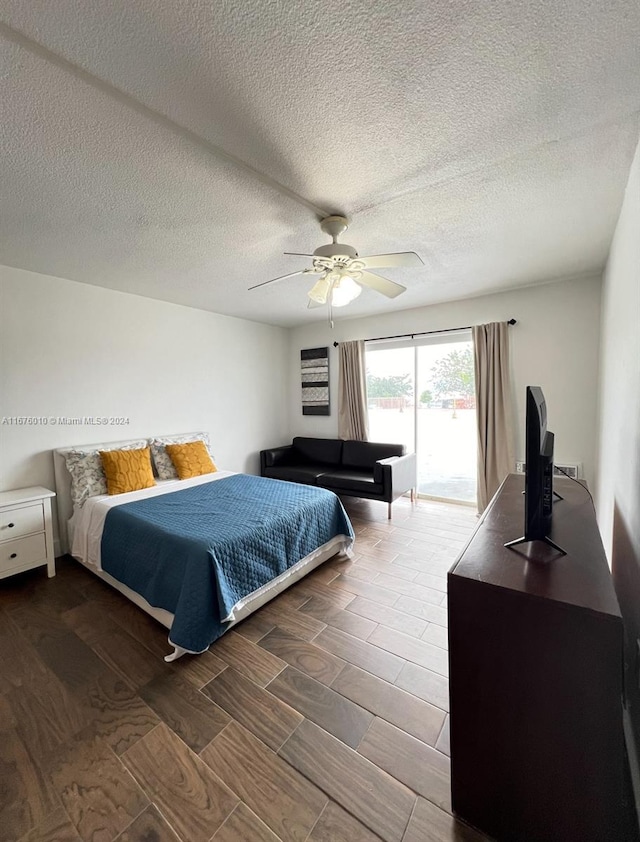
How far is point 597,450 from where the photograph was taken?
3090 millimetres

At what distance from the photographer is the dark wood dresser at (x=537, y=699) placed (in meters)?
0.85

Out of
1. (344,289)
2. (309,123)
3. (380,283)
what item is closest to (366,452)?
(380,283)

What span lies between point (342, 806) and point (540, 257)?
143 inches

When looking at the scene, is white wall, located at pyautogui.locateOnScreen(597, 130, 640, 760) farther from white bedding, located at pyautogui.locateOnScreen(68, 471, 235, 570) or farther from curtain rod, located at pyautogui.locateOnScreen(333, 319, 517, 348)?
white bedding, located at pyautogui.locateOnScreen(68, 471, 235, 570)

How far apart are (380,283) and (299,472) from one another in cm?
265

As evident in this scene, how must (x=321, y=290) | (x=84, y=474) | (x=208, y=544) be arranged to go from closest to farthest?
1. (x=208, y=544)
2. (x=321, y=290)
3. (x=84, y=474)

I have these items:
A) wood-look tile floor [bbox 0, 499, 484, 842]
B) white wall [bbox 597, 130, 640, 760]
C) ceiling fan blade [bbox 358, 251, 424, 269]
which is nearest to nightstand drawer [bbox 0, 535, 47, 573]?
wood-look tile floor [bbox 0, 499, 484, 842]

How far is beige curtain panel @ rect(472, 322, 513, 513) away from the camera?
3697mm

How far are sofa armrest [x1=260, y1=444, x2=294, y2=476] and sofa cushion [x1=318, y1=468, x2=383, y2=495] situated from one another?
98 centimetres

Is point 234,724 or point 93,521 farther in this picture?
point 93,521

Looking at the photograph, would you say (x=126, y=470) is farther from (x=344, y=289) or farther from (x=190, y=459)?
(x=344, y=289)

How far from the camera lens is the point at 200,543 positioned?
1.93m

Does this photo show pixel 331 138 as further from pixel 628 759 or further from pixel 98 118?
pixel 628 759

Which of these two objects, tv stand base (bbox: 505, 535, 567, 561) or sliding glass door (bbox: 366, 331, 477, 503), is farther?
sliding glass door (bbox: 366, 331, 477, 503)
